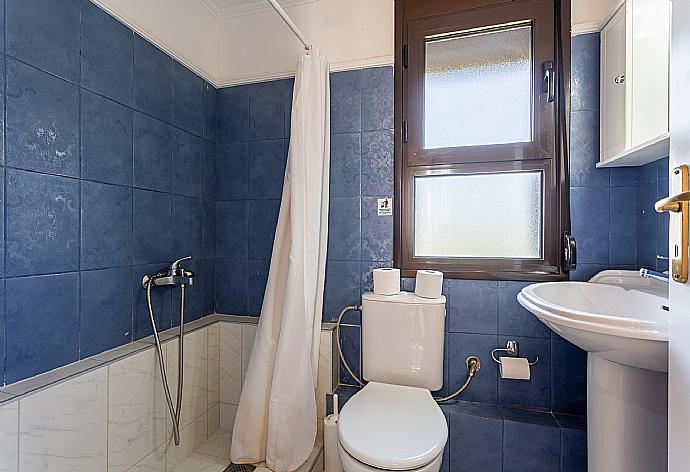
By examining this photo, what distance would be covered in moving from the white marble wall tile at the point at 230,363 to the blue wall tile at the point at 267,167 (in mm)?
755

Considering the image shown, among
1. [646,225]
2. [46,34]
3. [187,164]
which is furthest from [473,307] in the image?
[46,34]

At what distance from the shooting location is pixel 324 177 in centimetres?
181

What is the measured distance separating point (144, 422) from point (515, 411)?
1.62m

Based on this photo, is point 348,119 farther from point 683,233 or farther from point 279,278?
point 683,233

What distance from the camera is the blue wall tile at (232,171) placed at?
2156 mm

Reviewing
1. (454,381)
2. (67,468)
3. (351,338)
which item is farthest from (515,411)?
(67,468)

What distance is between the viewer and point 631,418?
115cm

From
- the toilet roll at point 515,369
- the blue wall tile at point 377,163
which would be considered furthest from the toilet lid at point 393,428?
the blue wall tile at point 377,163

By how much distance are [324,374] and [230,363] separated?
55cm

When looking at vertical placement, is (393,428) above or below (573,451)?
above

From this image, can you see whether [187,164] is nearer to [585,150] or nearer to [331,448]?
[331,448]

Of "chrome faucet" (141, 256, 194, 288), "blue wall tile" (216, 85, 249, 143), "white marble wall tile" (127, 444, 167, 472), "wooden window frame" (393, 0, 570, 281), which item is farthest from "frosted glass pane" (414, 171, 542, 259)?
"white marble wall tile" (127, 444, 167, 472)

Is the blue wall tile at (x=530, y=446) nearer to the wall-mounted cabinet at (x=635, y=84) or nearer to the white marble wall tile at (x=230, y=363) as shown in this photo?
the wall-mounted cabinet at (x=635, y=84)

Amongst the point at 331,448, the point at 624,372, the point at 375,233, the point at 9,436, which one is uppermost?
the point at 375,233
